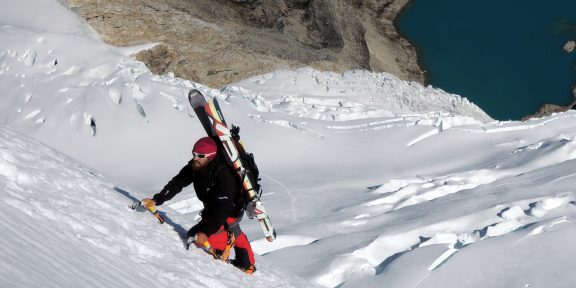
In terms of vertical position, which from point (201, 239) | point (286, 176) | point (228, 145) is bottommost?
point (286, 176)

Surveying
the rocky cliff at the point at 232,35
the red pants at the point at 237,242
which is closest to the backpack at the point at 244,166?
the red pants at the point at 237,242

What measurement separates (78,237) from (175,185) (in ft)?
3.78

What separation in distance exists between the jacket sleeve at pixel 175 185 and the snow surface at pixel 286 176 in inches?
7.1

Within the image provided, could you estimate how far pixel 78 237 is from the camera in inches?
150

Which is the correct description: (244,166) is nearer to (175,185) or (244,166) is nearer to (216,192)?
(216,192)

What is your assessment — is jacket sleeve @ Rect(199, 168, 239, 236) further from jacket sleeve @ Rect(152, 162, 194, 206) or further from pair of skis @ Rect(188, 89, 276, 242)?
jacket sleeve @ Rect(152, 162, 194, 206)

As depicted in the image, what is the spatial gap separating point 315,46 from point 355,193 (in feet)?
29.0

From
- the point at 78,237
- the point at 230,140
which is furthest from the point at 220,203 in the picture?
the point at 78,237

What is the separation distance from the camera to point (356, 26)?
75.8 ft

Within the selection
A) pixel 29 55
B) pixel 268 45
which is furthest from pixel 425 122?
pixel 29 55

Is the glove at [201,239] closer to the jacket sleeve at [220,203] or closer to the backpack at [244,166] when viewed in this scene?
the jacket sleeve at [220,203]

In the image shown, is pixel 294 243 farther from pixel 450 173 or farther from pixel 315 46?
pixel 315 46

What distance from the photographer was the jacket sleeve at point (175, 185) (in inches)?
191

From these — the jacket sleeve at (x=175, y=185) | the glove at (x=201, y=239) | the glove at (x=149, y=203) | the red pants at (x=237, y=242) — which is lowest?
the red pants at (x=237, y=242)
